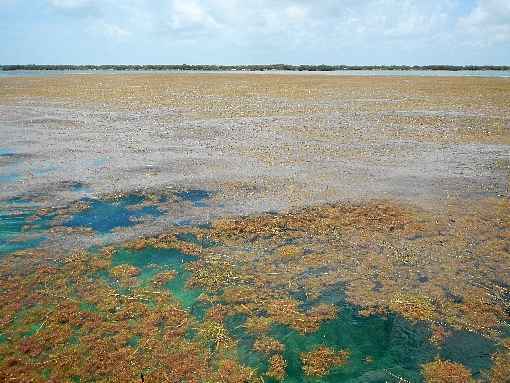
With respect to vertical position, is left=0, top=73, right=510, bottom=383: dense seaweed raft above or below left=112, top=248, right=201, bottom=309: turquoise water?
above

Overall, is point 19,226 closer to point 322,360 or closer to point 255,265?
point 255,265

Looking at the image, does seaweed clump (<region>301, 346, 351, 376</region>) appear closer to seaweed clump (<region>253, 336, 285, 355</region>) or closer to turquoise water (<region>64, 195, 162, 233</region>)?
seaweed clump (<region>253, 336, 285, 355</region>)

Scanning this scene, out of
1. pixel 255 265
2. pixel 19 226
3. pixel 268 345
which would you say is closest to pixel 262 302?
pixel 268 345

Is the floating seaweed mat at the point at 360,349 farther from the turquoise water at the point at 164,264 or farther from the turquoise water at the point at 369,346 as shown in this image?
the turquoise water at the point at 164,264

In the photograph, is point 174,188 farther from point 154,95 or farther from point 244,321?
point 154,95

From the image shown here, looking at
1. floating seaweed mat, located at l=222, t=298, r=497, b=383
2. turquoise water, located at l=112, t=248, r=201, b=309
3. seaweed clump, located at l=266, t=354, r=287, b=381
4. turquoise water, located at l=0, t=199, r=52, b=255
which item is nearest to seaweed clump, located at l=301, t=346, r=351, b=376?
floating seaweed mat, located at l=222, t=298, r=497, b=383

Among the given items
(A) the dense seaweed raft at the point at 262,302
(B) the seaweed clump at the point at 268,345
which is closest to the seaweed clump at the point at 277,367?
(A) the dense seaweed raft at the point at 262,302
